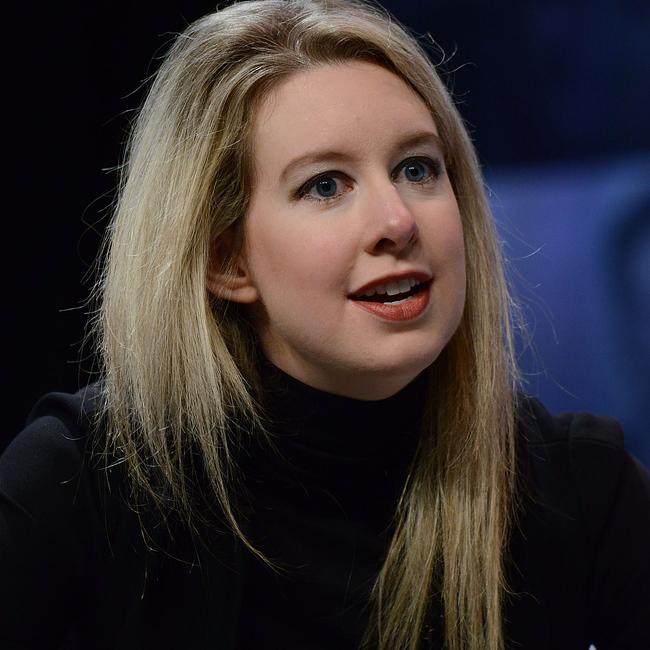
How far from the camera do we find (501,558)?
140cm

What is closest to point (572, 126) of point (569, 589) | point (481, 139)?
point (481, 139)

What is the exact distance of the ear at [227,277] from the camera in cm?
136

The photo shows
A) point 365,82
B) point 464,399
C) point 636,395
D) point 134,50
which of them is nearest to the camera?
point 365,82

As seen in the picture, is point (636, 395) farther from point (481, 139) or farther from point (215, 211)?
point (215, 211)

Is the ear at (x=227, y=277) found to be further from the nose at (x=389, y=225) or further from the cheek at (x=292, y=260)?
the nose at (x=389, y=225)

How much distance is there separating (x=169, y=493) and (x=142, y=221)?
1.11 ft

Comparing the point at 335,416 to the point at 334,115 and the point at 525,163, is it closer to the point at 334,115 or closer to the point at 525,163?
the point at 334,115

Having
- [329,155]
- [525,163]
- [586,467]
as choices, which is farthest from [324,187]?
[525,163]

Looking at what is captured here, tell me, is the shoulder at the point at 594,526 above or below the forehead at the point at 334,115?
below

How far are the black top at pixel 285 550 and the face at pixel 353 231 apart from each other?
94mm

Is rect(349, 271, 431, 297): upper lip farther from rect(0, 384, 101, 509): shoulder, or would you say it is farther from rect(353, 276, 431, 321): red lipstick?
rect(0, 384, 101, 509): shoulder

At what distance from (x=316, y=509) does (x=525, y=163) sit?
1.00 metres

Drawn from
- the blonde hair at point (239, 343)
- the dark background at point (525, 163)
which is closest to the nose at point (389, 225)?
the blonde hair at point (239, 343)

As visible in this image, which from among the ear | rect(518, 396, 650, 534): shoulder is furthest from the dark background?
the ear
